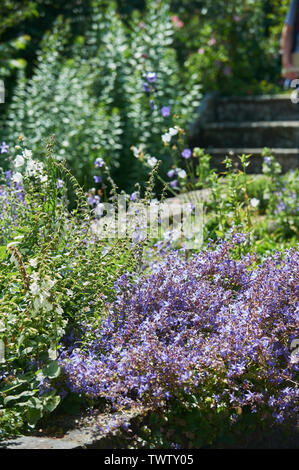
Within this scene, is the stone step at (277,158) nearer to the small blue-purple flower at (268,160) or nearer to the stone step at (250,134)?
the stone step at (250,134)

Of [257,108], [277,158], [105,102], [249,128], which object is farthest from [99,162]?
[257,108]

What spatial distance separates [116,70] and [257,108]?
2.08 m

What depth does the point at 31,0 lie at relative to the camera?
7.46 metres

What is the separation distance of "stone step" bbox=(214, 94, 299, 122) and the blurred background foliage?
0.30 meters

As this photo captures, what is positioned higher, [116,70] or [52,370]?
[116,70]

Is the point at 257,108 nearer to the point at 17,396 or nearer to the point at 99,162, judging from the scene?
the point at 99,162

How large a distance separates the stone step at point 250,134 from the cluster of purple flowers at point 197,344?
4.39m

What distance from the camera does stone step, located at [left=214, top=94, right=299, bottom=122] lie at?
7484 millimetres

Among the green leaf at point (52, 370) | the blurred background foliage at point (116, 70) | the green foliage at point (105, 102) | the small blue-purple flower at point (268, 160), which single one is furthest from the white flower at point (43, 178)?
the small blue-purple flower at point (268, 160)

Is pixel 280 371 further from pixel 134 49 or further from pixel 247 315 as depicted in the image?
pixel 134 49

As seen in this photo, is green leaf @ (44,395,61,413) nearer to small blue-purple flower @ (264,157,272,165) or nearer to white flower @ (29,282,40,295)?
white flower @ (29,282,40,295)

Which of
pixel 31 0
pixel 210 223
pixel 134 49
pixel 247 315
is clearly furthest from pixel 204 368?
pixel 31 0

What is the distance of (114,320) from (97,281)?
202 millimetres

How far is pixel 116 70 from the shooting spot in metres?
6.16
